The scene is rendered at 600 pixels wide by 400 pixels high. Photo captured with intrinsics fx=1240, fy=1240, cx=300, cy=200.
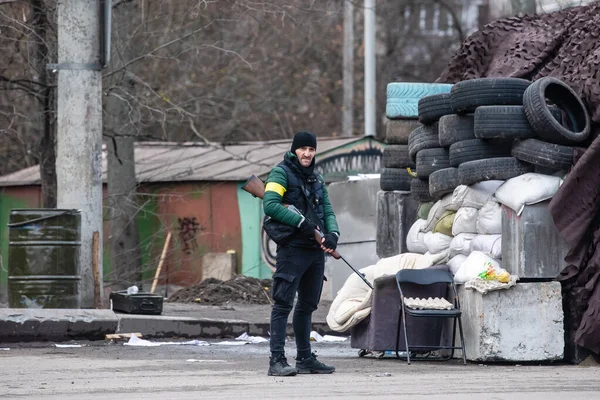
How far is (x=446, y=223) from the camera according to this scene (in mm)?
12203

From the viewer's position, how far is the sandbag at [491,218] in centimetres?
1158

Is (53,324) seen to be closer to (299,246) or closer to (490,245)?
(299,246)

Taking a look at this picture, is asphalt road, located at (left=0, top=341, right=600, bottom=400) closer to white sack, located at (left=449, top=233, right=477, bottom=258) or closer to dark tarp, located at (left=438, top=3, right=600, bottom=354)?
dark tarp, located at (left=438, top=3, right=600, bottom=354)

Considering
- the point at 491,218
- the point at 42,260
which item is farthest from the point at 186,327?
the point at 491,218

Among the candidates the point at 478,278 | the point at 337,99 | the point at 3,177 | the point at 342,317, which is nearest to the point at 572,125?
the point at 478,278

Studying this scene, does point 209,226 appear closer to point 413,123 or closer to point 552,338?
point 413,123

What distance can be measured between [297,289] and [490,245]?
2425mm

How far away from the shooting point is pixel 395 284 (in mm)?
11500

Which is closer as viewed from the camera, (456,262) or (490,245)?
(490,245)

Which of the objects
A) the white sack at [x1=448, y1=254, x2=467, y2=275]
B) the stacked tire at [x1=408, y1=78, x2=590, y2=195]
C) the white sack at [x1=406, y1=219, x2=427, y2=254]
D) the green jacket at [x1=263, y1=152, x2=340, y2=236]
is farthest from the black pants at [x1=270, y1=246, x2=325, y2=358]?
the white sack at [x1=406, y1=219, x2=427, y2=254]

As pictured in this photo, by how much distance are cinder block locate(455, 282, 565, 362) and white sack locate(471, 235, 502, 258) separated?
23.0 inches

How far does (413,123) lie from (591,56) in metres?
3.19

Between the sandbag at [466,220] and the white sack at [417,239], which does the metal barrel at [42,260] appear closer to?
the white sack at [417,239]

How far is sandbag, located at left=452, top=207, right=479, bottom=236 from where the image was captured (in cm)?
1173
